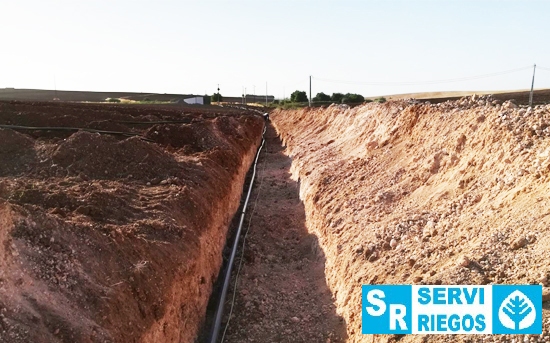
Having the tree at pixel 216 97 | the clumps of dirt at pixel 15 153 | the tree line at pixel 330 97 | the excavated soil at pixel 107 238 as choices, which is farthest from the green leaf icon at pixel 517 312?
the tree at pixel 216 97

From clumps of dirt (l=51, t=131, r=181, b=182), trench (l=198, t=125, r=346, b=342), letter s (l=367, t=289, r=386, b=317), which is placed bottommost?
trench (l=198, t=125, r=346, b=342)

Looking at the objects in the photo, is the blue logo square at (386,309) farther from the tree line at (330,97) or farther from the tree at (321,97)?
the tree at (321,97)

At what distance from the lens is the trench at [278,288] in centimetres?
779

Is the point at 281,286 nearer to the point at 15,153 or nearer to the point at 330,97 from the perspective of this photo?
the point at 15,153

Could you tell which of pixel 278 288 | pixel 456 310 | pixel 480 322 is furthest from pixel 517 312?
pixel 278 288

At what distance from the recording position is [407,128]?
13.3 m

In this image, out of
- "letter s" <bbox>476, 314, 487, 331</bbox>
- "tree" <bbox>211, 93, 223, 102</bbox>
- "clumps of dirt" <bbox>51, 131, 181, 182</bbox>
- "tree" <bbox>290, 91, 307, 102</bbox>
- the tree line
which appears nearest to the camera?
"letter s" <bbox>476, 314, 487, 331</bbox>

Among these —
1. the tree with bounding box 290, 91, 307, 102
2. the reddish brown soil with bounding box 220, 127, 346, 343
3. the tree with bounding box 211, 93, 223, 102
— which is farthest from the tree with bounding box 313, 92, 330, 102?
the reddish brown soil with bounding box 220, 127, 346, 343

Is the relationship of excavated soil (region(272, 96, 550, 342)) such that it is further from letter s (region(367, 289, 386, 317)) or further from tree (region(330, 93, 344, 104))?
tree (region(330, 93, 344, 104))

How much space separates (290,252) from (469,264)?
227 inches

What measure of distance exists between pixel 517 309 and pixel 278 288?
5.08m

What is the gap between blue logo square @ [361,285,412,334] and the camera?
6219 mm

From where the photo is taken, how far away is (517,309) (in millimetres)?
5234

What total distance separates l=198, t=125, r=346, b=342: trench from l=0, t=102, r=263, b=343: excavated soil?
62 centimetres
